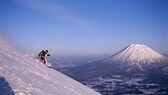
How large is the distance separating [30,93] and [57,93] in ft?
10.4

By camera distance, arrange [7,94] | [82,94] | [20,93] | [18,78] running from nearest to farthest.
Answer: [7,94]
[20,93]
[18,78]
[82,94]

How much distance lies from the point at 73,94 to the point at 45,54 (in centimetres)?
1290

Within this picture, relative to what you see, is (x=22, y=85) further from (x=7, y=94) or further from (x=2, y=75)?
(x=7, y=94)

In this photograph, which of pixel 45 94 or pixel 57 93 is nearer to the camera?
pixel 45 94

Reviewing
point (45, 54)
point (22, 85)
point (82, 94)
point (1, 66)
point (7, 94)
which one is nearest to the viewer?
point (7, 94)

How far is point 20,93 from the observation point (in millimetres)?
9961

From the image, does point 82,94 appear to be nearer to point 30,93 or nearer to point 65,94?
point 65,94

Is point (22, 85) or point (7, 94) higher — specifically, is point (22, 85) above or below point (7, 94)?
above

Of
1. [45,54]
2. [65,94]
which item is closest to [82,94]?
[65,94]

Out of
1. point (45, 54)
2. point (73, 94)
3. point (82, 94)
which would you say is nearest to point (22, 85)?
point (73, 94)

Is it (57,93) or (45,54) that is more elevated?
(45,54)

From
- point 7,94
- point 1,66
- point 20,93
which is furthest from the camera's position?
point 1,66

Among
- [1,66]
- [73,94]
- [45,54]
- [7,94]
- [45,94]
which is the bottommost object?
[7,94]

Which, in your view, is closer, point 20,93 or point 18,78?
point 20,93
